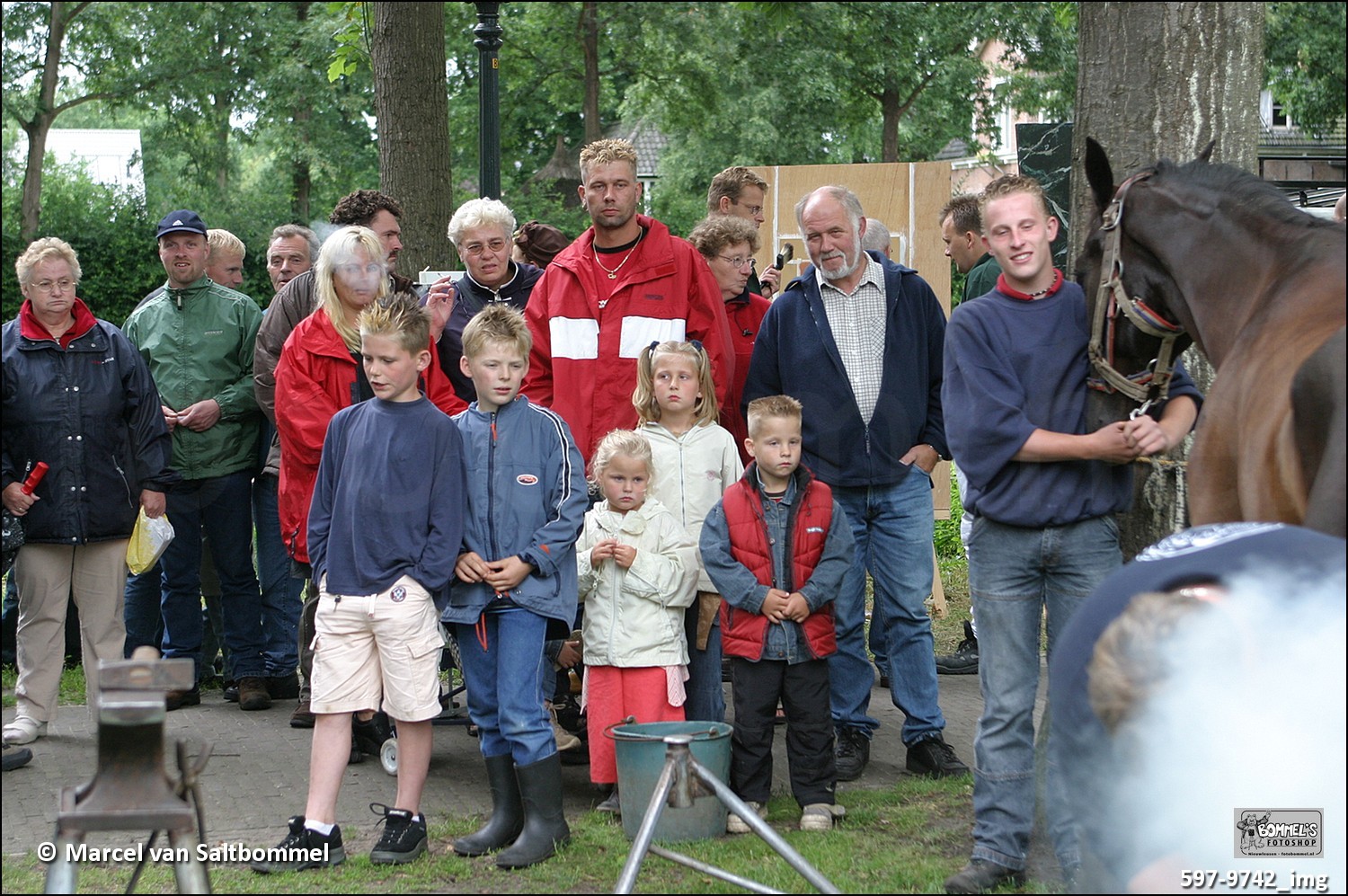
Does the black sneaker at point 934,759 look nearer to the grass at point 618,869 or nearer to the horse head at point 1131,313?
the grass at point 618,869

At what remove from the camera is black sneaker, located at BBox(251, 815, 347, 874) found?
4.25 metres

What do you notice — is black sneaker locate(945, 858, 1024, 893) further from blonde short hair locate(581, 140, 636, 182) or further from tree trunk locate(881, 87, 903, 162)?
tree trunk locate(881, 87, 903, 162)

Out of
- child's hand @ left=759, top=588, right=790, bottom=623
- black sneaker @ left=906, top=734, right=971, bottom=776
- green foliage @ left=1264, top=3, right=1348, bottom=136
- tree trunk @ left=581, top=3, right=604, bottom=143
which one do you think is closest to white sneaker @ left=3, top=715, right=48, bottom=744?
child's hand @ left=759, top=588, right=790, bottom=623

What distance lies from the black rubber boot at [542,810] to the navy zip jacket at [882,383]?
1703 millimetres

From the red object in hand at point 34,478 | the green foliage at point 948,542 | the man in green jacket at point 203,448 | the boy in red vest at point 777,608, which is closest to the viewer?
the boy in red vest at point 777,608

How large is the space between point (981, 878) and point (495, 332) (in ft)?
7.90

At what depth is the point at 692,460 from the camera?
5160 mm

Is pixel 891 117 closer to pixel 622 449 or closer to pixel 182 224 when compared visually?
pixel 182 224

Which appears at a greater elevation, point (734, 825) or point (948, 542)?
point (948, 542)

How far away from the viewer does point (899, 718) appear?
6367 millimetres

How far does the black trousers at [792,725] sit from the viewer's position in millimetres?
4785

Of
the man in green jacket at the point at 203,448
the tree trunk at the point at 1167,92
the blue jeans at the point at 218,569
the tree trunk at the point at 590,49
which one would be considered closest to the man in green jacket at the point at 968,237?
the tree trunk at the point at 590,49

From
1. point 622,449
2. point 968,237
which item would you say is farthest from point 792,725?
point 968,237

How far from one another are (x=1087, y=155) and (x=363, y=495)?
258 centimetres
